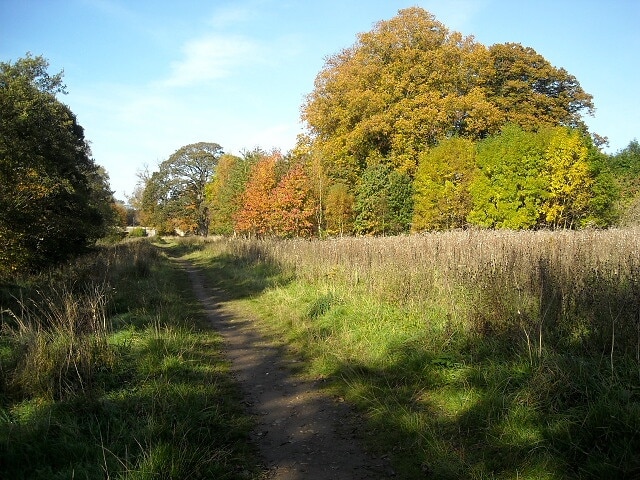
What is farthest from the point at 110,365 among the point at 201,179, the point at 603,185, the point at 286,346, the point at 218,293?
the point at 201,179

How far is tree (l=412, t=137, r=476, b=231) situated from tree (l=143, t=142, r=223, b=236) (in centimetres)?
4330

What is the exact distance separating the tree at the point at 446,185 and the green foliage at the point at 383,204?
118cm

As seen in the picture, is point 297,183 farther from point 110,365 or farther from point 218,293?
point 110,365

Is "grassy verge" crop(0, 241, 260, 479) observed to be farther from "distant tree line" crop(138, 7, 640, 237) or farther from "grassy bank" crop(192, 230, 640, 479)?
"distant tree line" crop(138, 7, 640, 237)

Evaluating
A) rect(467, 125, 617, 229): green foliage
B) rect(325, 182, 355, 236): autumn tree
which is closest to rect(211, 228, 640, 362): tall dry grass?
rect(467, 125, 617, 229): green foliage

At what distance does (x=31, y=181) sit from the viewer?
14.9 meters


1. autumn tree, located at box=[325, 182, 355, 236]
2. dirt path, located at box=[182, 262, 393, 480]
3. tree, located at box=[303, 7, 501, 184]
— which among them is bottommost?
dirt path, located at box=[182, 262, 393, 480]

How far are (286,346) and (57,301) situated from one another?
454cm

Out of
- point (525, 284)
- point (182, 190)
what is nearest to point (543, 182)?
point (525, 284)

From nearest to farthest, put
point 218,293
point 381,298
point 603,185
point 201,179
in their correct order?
point 381,298 < point 218,293 < point 603,185 < point 201,179

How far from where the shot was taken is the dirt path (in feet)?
13.3

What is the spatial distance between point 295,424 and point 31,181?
14307 millimetres

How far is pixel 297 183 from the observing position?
22.7 meters

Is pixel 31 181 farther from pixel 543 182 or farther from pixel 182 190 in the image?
pixel 182 190
